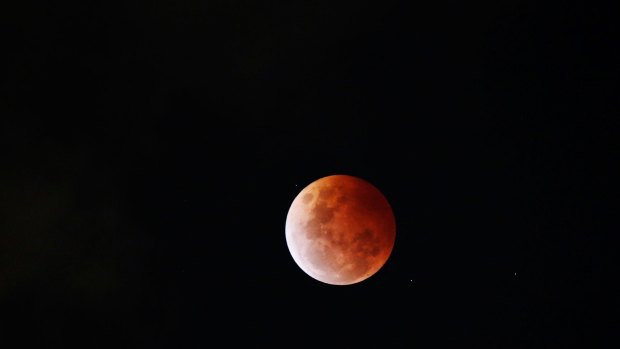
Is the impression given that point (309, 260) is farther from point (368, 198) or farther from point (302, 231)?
point (368, 198)

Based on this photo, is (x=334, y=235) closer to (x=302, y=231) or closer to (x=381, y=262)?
(x=302, y=231)

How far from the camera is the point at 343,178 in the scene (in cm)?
1251

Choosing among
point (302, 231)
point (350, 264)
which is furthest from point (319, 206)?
point (350, 264)

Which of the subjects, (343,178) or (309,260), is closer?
(309,260)

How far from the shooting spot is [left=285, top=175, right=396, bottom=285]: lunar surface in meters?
11.4

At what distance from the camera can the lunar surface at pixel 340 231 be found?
448 inches

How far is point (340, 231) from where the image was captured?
11.3 metres

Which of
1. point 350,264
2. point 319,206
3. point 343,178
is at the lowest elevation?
point 350,264

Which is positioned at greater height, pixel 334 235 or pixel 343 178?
pixel 343 178

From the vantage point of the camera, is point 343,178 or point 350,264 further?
point 343,178

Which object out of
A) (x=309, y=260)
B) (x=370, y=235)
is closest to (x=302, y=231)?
(x=309, y=260)

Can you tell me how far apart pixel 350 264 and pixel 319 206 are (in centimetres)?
136

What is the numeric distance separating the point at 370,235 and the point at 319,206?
1217 mm

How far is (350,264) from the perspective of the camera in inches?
455
